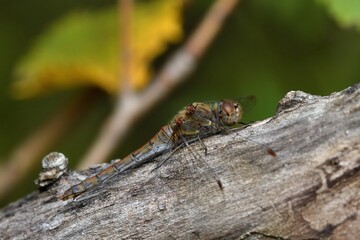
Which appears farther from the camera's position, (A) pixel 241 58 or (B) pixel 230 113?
(A) pixel 241 58

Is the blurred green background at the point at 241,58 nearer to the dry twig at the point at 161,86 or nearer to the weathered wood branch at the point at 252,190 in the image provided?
the dry twig at the point at 161,86

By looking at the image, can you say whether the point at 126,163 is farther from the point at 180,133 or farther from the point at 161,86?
the point at 161,86

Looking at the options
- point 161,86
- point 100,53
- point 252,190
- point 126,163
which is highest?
point 100,53

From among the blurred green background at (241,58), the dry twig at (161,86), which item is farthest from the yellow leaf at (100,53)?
the blurred green background at (241,58)

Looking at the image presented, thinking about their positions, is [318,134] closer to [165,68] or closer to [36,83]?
[165,68]

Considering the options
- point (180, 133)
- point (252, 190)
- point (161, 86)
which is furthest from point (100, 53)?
point (252, 190)

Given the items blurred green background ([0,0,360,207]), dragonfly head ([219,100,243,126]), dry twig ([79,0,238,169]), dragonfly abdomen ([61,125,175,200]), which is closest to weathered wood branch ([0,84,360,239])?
dragonfly abdomen ([61,125,175,200])

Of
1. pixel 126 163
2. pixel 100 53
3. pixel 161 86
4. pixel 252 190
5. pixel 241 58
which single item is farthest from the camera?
pixel 241 58
